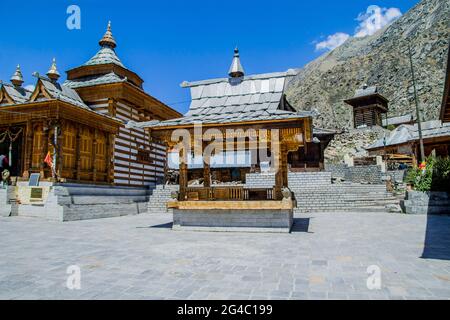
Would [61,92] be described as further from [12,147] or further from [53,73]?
[12,147]

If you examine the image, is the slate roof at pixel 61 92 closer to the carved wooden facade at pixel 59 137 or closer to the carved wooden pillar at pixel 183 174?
the carved wooden facade at pixel 59 137

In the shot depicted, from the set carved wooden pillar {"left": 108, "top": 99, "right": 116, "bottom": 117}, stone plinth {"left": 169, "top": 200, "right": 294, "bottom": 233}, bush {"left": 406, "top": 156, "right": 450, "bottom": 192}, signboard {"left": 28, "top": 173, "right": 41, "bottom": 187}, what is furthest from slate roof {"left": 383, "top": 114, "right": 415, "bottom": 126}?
signboard {"left": 28, "top": 173, "right": 41, "bottom": 187}

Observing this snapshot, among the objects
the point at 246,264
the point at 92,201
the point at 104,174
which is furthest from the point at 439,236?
the point at 104,174

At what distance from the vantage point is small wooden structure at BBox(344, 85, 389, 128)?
50.4 metres

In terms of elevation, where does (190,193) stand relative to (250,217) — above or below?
above

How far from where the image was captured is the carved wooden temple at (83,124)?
1552 cm

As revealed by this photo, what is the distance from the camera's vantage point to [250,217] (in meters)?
10.4

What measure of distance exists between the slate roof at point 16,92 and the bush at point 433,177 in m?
20.8

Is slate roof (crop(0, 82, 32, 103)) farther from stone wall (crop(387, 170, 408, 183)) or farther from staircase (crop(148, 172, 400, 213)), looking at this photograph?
stone wall (crop(387, 170, 408, 183))

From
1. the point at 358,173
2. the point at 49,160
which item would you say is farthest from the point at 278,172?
the point at 358,173

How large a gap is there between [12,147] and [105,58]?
8304 millimetres

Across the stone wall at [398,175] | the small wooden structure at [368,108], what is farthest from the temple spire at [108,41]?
the small wooden structure at [368,108]
